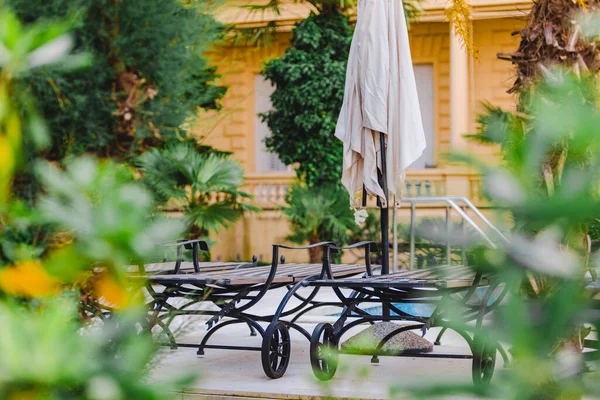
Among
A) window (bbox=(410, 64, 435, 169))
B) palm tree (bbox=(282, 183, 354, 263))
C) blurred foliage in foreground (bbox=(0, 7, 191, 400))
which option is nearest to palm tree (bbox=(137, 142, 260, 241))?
palm tree (bbox=(282, 183, 354, 263))

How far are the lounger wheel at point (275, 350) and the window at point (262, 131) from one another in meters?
14.3

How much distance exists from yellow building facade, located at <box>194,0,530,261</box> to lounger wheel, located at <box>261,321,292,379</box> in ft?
35.9

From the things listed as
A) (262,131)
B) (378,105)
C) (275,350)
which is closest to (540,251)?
(275,350)

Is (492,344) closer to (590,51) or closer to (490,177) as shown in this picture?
(490,177)

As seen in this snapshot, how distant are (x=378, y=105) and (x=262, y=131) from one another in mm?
14034

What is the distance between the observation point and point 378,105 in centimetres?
478

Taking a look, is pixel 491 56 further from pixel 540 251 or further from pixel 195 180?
pixel 540 251

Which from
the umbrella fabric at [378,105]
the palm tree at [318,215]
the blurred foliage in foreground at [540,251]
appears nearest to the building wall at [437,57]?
the palm tree at [318,215]

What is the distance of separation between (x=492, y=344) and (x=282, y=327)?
373cm

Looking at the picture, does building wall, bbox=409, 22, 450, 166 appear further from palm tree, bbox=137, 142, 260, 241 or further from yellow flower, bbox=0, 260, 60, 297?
yellow flower, bbox=0, 260, 60, 297

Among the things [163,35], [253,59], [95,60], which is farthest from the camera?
[253,59]

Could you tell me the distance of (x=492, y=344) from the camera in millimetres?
606

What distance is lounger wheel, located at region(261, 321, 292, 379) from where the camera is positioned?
4027mm

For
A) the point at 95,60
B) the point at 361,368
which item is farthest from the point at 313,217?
the point at 361,368
